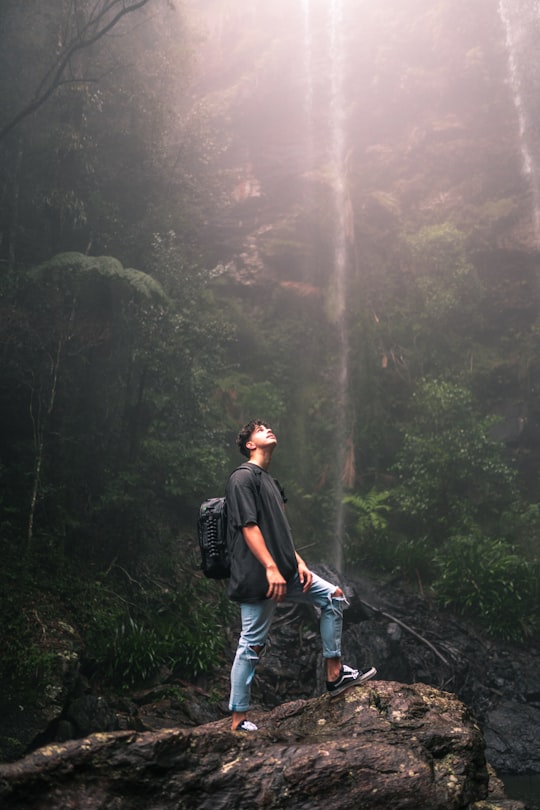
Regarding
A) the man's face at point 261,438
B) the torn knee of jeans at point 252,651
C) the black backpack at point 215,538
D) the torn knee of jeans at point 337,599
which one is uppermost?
the man's face at point 261,438

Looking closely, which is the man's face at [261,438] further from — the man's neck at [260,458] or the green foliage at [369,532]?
the green foliage at [369,532]

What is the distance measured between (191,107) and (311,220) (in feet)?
18.3

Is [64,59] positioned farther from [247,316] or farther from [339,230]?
[339,230]

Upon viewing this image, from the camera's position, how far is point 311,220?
18.8m

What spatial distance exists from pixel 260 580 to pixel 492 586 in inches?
287

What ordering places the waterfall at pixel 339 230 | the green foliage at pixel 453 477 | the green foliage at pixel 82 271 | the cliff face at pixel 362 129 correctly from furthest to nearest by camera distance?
1. the cliff face at pixel 362 129
2. the waterfall at pixel 339 230
3. the green foliage at pixel 82 271
4. the green foliage at pixel 453 477

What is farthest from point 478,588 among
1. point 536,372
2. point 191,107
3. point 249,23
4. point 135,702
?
point 249,23

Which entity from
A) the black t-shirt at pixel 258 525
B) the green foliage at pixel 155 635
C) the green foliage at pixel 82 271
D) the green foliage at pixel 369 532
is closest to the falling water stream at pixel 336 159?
the green foliage at pixel 369 532

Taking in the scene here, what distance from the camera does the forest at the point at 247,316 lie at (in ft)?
32.1

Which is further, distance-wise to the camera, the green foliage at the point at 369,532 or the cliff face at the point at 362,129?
the cliff face at the point at 362,129

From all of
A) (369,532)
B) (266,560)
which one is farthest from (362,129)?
(266,560)

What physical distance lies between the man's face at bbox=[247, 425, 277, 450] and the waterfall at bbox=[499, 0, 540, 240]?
56.9 feet

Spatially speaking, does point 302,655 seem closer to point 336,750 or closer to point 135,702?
point 135,702

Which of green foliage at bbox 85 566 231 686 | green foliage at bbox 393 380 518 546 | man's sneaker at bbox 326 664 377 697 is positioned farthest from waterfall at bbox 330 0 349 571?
man's sneaker at bbox 326 664 377 697
